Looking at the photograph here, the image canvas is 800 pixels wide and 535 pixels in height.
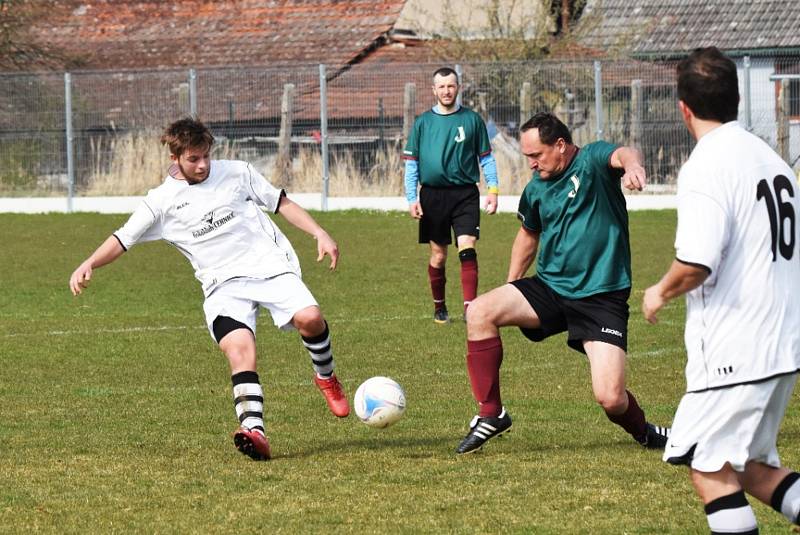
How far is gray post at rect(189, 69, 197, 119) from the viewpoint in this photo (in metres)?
26.7

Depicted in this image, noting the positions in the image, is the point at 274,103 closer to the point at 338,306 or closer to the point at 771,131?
the point at 771,131

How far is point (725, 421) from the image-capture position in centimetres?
471

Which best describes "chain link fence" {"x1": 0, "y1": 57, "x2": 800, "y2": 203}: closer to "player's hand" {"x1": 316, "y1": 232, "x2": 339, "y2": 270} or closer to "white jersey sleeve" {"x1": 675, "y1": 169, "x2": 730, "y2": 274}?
"player's hand" {"x1": 316, "y1": 232, "x2": 339, "y2": 270}

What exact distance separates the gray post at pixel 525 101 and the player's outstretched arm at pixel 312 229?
18.2 metres

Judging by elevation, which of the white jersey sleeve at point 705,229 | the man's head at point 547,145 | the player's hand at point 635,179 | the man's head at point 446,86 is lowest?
the white jersey sleeve at point 705,229

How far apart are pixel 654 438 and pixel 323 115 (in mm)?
19158

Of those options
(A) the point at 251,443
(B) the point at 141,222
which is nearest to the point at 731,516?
(A) the point at 251,443

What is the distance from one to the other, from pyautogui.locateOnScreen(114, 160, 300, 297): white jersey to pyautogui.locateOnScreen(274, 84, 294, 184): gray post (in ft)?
62.4

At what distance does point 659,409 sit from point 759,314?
4.24 metres

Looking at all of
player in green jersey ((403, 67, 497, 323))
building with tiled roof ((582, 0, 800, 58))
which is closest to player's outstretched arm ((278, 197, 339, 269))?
player in green jersey ((403, 67, 497, 323))

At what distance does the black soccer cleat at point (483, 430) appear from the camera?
7.47 meters

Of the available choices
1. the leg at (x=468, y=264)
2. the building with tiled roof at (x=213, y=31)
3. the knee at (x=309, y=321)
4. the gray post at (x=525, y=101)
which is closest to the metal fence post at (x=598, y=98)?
→ the gray post at (x=525, y=101)

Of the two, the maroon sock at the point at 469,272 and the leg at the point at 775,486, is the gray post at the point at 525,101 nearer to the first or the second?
the maroon sock at the point at 469,272

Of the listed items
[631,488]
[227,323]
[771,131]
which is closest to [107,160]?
[771,131]
